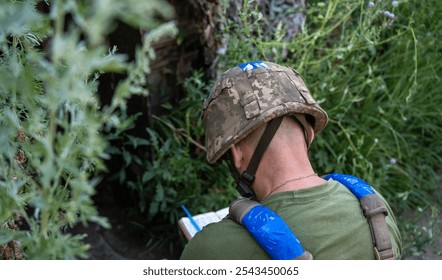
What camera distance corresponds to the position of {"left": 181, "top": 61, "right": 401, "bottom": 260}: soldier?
196cm

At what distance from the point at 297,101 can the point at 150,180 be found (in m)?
1.72

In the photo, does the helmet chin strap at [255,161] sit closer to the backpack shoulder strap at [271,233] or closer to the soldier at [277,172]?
the soldier at [277,172]

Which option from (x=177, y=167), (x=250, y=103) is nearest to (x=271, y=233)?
(x=250, y=103)

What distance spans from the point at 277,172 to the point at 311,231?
27 cm

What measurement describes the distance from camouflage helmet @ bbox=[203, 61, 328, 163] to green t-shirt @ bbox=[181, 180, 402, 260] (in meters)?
0.29

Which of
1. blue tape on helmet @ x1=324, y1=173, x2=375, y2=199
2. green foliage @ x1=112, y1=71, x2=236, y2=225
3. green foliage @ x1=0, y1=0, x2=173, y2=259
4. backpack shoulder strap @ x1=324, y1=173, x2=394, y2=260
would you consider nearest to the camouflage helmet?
blue tape on helmet @ x1=324, y1=173, x2=375, y2=199

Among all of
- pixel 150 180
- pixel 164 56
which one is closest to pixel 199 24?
pixel 164 56

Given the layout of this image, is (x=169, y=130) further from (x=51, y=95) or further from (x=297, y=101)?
(x=51, y=95)

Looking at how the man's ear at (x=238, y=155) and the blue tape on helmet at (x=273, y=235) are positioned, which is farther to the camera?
the man's ear at (x=238, y=155)

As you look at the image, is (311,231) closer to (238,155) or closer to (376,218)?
(376,218)

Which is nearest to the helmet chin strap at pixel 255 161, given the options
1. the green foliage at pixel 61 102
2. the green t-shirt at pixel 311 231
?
the green t-shirt at pixel 311 231

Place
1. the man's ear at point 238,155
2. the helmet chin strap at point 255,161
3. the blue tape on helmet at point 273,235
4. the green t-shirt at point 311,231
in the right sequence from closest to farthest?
the blue tape on helmet at point 273,235
the green t-shirt at point 311,231
the helmet chin strap at point 255,161
the man's ear at point 238,155

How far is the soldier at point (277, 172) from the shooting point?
196 centimetres

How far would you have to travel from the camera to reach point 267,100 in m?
2.13
